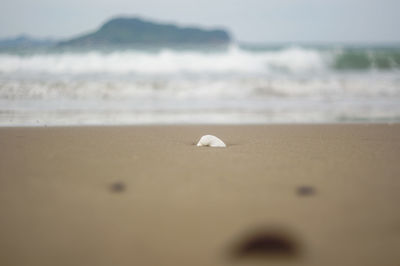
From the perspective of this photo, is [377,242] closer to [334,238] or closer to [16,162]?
[334,238]

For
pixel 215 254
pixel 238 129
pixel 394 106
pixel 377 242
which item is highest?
pixel 394 106

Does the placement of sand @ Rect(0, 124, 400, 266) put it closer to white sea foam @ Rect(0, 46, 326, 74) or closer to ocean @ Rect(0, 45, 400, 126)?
ocean @ Rect(0, 45, 400, 126)

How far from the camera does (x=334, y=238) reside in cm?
230

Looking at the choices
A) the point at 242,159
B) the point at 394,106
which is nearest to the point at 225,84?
the point at 394,106

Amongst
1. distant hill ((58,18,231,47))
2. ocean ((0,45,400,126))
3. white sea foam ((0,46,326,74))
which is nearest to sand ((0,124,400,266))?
ocean ((0,45,400,126))

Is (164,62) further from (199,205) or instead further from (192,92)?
(199,205)

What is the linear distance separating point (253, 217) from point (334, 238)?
1.72 feet

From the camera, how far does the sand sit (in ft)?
7.13

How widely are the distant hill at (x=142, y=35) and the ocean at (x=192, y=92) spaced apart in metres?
14.9

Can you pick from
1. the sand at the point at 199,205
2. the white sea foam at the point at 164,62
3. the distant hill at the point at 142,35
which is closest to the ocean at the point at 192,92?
the white sea foam at the point at 164,62

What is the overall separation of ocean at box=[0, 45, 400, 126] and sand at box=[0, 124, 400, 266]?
3.23m

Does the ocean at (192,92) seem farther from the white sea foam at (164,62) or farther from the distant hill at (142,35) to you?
the distant hill at (142,35)

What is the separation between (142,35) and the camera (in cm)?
4159

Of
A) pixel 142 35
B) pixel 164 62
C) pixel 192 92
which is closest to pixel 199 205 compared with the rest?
pixel 192 92
